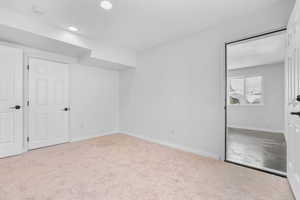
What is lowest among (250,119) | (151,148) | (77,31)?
(151,148)

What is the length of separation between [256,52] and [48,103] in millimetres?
5050

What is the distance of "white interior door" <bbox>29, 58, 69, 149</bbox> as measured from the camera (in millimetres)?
3223

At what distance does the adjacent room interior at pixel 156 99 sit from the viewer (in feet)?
5.96

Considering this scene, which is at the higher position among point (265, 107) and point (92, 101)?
point (92, 101)

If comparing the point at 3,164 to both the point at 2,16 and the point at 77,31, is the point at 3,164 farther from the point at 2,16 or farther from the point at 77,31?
the point at 77,31

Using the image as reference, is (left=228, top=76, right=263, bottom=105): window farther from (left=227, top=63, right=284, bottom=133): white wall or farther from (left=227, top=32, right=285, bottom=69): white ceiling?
(left=227, top=32, right=285, bottom=69): white ceiling

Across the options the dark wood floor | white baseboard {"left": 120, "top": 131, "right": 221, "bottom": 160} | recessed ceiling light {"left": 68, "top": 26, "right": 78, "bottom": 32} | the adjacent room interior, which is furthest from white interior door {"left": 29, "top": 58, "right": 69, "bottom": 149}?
the dark wood floor

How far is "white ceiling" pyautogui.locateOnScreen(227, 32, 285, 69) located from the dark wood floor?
1.50 metres

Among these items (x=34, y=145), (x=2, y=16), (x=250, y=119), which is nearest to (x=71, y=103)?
(x=34, y=145)

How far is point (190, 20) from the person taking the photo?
8.30ft

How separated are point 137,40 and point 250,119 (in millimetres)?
3496

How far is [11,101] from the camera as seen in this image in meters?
2.82

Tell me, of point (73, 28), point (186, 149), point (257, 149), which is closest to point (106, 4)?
point (73, 28)

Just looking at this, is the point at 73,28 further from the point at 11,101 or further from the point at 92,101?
the point at 92,101
